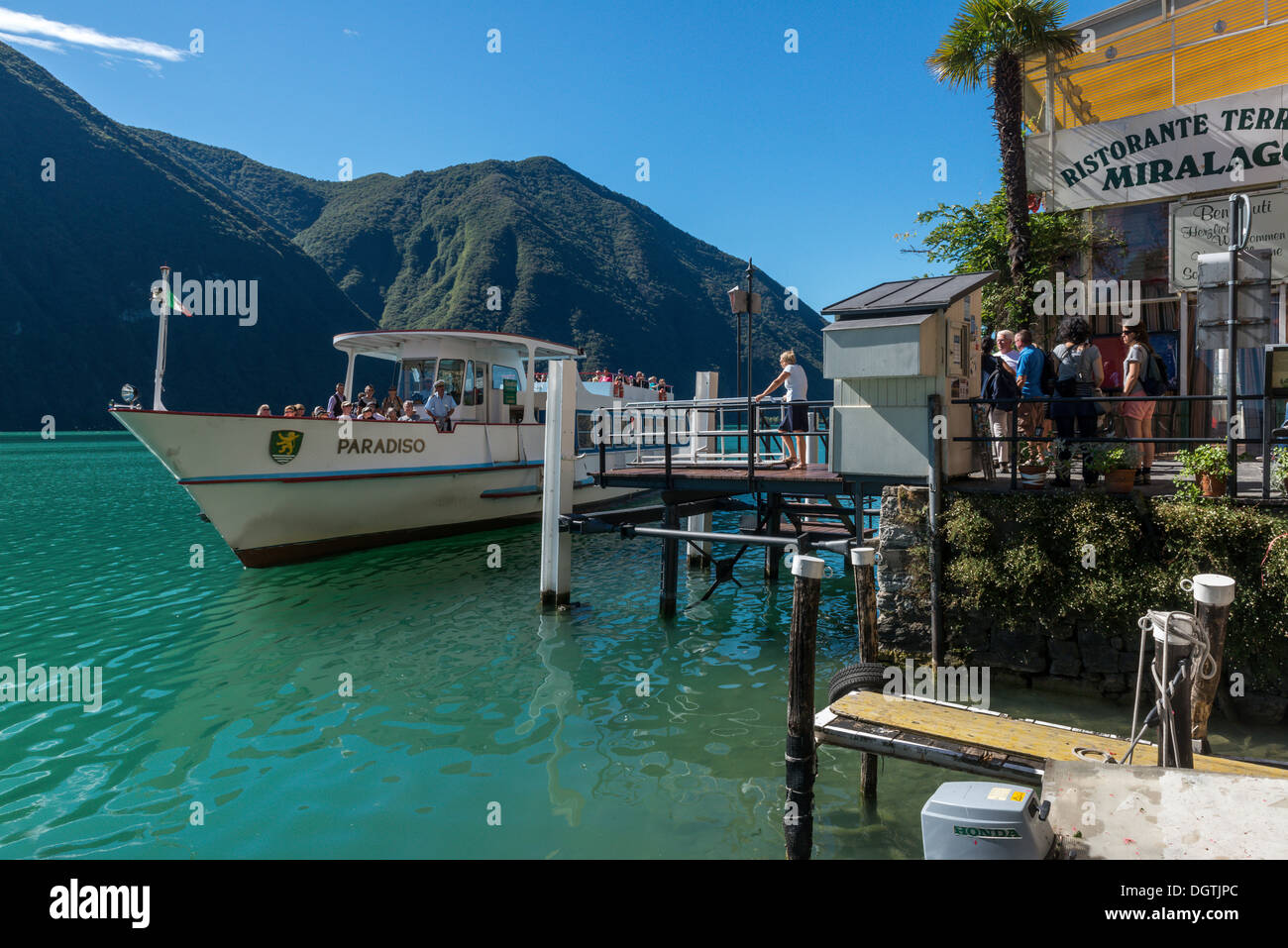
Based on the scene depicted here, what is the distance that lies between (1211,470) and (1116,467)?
73 cm

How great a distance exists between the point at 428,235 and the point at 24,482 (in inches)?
4634

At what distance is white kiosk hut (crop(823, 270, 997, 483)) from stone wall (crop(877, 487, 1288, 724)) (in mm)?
438

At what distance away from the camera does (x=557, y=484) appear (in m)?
12.2

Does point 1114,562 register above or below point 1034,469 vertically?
below

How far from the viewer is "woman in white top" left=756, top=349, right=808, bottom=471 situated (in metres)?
10.6

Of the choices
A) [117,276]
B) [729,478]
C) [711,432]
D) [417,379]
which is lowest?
[729,478]

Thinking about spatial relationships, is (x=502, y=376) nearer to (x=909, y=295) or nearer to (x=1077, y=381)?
(x=909, y=295)

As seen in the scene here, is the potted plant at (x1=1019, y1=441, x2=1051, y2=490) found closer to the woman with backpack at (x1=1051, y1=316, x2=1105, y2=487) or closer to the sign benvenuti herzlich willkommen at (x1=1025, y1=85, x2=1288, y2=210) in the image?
the woman with backpack at (x1=1051, y1=316, x2=1105, y2=487)

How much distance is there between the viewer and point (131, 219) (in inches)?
3880

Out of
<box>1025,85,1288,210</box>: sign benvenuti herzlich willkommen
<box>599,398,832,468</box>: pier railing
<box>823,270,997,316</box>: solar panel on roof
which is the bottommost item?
<box>599,398,832,468</box>: pier railing

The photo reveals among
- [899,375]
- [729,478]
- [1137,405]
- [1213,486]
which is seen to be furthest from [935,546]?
[729,478]

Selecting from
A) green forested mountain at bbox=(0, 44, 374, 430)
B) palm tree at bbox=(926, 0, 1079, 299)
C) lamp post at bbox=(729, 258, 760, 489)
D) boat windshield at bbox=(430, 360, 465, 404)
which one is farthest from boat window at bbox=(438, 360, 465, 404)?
green forested mountain at bbox=(0, 44, 374, 430)

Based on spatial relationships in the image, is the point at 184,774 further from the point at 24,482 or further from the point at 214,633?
the point at 24,482

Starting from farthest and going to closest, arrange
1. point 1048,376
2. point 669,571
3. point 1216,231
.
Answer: point 1216,231 → point 669,571 → point 1048,376
